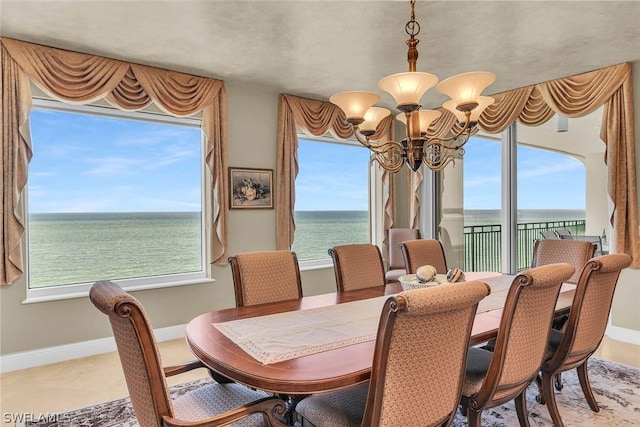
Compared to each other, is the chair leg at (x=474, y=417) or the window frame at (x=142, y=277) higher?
→ the window frame at (x=142, y=277)

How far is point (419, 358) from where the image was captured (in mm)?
1285

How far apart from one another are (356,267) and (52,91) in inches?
111

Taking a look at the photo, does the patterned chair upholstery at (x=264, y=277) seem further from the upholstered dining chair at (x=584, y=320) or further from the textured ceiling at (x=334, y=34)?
the textured ceiling at (x=334, y=34)

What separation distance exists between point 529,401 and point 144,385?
8.01 ft

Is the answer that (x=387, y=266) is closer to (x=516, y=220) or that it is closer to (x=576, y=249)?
(x=516, y=220)

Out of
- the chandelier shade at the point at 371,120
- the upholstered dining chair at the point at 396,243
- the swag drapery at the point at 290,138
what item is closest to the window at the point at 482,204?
the upholstered dining chair at the point at 396,243

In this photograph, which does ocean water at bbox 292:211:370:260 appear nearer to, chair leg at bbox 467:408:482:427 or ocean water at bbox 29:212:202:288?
ocean water at bbox 29:212:202:288

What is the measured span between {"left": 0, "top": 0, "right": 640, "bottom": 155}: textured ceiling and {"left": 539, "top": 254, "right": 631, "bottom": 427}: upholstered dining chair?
174 cm

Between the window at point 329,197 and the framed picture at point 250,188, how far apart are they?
690 millimetres

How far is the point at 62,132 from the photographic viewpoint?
3.56 meters

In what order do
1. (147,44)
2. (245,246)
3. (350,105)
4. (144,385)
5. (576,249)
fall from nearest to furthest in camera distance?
1. (144,385)
2. (350,105)
3. (576,249)
4. (147,44)
5. (245,246)

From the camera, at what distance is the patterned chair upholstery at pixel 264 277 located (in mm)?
2357

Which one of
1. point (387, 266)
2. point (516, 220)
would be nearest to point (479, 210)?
point (516, 220)

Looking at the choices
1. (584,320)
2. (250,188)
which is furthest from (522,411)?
(250,188)
